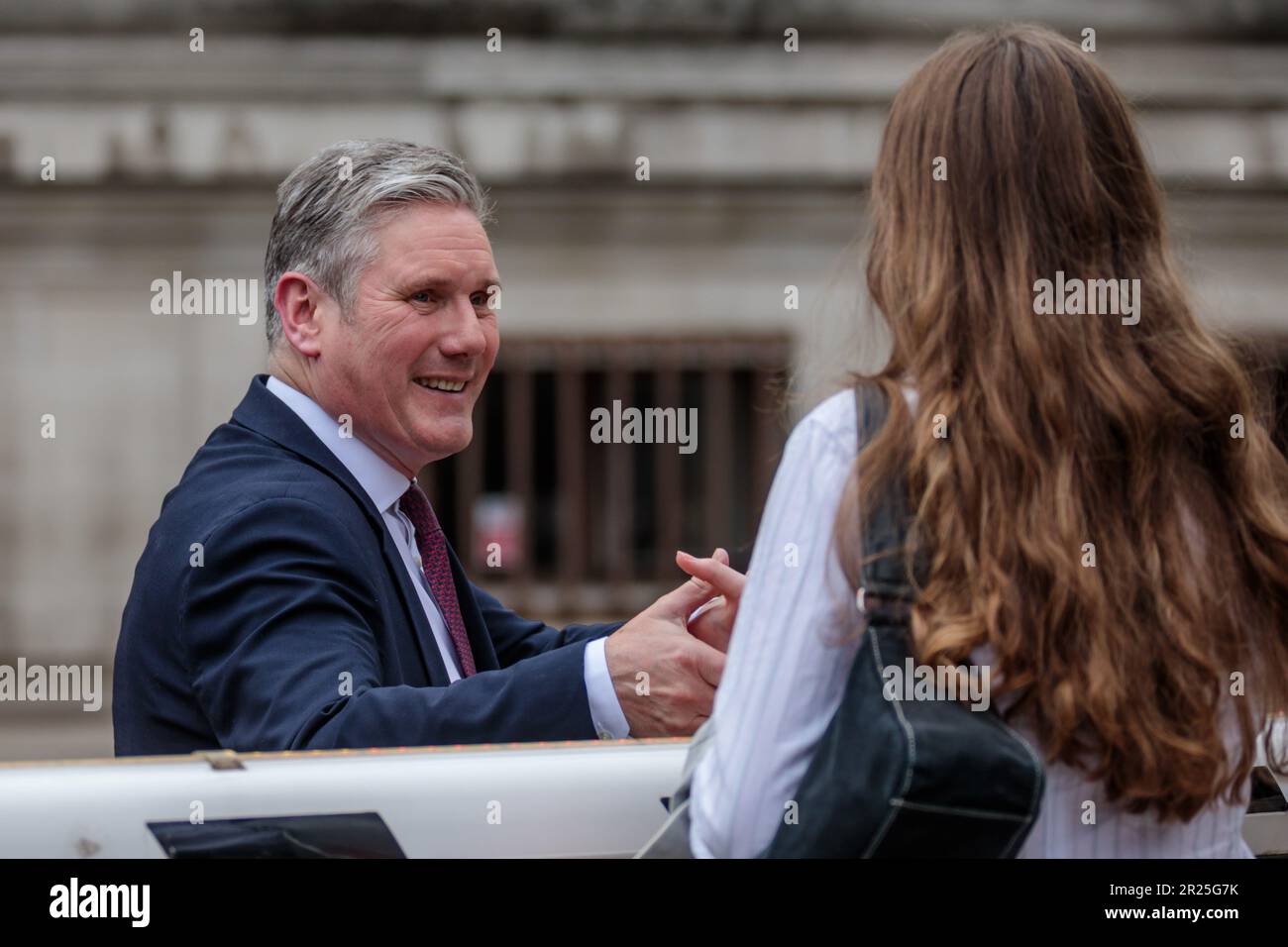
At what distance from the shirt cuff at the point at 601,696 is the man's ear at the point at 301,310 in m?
0.81

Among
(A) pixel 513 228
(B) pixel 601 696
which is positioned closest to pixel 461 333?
(B) pixel 601 696

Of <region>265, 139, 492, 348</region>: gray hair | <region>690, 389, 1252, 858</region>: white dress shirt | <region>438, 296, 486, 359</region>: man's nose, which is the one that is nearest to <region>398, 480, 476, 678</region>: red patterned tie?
<region>438, 296, 486, 359</region>: man's nose

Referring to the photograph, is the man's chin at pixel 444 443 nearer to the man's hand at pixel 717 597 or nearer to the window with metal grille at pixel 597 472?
the man's hand at pixel 717 597

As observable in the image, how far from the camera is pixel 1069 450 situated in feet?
5.57

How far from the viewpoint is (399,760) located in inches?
77.5

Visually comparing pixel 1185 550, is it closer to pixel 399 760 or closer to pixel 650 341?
pixel 399 760

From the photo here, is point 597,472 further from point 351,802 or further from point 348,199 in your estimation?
point 351,802

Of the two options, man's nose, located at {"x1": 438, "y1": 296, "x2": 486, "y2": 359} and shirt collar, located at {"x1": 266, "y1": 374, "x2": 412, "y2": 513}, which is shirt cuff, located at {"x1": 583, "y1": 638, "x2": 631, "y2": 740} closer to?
shirt collar, located at {"x1": 266, "y1": 374, "x2": 412, "y2": 513}

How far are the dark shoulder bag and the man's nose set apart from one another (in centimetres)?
121

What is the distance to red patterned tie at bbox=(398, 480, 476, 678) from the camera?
8.72ft

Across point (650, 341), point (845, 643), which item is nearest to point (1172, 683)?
point (845, 643)

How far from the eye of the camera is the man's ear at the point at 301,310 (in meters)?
2.67

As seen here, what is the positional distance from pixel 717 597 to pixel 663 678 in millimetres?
251

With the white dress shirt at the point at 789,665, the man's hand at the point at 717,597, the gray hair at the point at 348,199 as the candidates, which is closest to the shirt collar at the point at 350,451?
the gray hair at the point at 348,199
